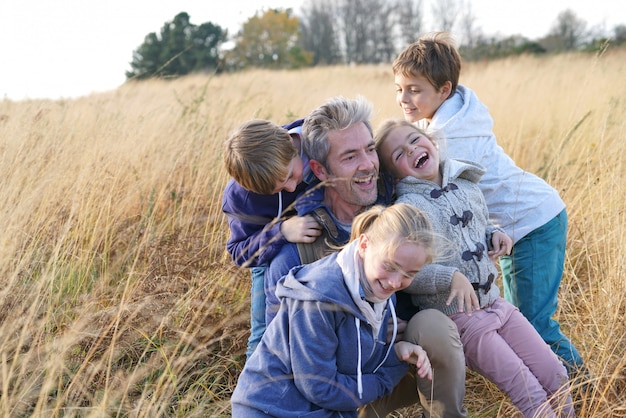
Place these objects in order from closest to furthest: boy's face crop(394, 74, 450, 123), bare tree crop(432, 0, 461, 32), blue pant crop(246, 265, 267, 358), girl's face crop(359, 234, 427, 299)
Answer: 1. girl's face crop(359, 234, 427, 299)
2. blue pant crop(246, 265, 267, 358)
3. boy's face crop(394, 74, 450, 123)
4. bare tree crop(432, 0, 461, 32)

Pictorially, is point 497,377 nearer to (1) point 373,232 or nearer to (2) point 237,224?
(1) point 373,232

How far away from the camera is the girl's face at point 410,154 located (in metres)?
2.70

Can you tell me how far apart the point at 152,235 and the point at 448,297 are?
187cm

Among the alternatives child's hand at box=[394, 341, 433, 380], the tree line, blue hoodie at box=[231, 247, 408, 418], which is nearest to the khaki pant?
child's hand at box=[394, 341, 433, 380]

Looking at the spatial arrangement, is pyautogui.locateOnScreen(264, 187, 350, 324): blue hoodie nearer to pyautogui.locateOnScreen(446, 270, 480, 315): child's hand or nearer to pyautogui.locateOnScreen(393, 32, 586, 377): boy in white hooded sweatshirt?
pyautogui.locateOnScreen(446, 270, 480, 315): child's hand

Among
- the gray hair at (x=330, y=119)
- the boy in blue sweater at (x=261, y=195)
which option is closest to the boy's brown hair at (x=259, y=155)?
the boy in blue sweater at (x=261, y=195)

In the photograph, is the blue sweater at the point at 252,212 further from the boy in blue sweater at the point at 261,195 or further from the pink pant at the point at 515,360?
the pink pant at the point at 515,360

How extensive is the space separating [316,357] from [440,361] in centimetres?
48

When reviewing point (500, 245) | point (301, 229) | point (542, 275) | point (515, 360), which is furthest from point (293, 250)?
point (542, 275)

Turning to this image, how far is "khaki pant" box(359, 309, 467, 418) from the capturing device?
2.41 meters

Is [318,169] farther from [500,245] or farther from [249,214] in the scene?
[500,245]

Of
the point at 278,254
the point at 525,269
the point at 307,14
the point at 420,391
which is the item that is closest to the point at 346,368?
the point at 420,391

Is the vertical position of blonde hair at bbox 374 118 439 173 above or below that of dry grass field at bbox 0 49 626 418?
above

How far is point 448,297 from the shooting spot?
8.35 feet
